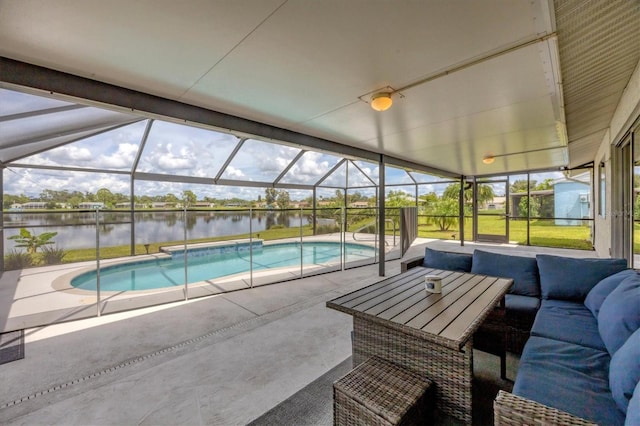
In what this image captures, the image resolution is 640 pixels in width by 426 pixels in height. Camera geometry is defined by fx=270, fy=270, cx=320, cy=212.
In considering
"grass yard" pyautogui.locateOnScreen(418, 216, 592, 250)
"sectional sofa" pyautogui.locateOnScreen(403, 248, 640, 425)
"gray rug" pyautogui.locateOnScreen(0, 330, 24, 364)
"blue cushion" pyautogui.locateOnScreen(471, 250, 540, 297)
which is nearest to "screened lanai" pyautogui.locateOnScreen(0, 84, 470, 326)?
"gray rug" pyautogui.locateOnScreen(0, 330, 24, 364)

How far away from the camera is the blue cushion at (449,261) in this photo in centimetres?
329

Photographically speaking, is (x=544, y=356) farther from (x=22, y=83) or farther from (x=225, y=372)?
(x=22, y=83)

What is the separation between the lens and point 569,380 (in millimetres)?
1439

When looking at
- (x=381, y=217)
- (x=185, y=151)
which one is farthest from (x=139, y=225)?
(x=381, y=217)

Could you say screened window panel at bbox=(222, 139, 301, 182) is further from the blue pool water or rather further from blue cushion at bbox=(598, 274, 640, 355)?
blue cushion at bbox=(598, 274, 640, 355)

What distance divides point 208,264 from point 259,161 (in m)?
3.01

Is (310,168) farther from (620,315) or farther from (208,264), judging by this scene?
(620,315)

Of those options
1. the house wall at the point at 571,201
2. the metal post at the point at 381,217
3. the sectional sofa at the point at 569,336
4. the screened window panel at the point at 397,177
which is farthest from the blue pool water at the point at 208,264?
the house wall at the point at 571,201

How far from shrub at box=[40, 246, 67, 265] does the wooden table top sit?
6.30 meters

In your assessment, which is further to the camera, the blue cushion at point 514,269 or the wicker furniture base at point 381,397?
the blue cushion at point 514,269

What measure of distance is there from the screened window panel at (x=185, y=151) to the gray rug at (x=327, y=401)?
16.7 feet

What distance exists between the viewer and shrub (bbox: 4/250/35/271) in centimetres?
515

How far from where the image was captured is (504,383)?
2084mm

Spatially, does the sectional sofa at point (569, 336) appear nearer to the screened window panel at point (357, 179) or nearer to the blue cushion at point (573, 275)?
the blue cushion at point (573, 275)
